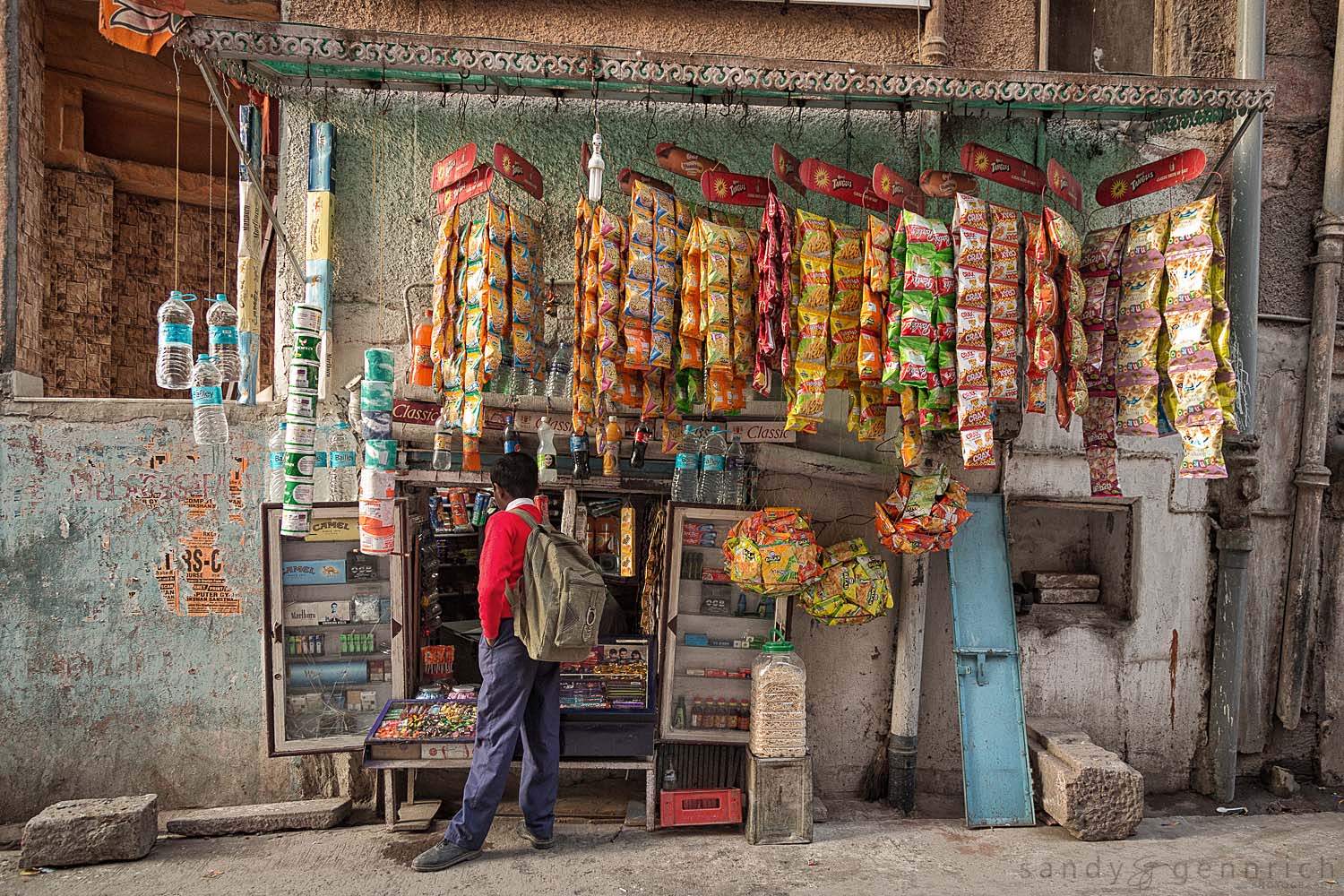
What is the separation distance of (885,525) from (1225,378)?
183 cm

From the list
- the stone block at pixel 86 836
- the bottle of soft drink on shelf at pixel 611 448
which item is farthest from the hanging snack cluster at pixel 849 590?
the stone block at pixel 86 836

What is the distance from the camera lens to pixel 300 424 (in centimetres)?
392

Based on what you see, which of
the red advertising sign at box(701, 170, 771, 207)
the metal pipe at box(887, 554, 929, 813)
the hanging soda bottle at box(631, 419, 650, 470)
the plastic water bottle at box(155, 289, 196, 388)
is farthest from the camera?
the metal pipe at box(887, 554, 929, 813)

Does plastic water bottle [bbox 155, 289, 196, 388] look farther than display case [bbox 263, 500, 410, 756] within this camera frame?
No

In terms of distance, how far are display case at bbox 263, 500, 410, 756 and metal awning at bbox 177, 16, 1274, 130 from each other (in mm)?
2317

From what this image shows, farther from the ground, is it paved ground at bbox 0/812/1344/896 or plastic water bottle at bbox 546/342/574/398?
plastic water bottle at bbox 546/342/574/398

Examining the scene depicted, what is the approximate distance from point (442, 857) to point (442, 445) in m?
2.09

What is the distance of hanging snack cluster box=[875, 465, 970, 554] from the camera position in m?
4.44

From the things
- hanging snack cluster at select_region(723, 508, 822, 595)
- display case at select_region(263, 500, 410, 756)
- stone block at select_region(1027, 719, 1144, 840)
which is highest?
hanging snack cluster at select_region(723, 508, 822, 595)

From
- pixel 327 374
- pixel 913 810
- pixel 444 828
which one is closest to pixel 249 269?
pixel 327 374

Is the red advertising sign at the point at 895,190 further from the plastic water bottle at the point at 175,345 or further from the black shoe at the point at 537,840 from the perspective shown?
the black shoe at the point at 537,840

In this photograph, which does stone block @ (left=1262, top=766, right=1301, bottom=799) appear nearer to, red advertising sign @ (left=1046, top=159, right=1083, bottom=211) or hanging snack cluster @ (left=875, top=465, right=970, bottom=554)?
hanging snack cluster @ (left=875, top=465, right=970, bottom=554)

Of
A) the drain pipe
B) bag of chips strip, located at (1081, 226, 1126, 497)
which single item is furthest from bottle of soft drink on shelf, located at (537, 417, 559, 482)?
the drain pipe

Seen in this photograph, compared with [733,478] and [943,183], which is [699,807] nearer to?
[733,478]
